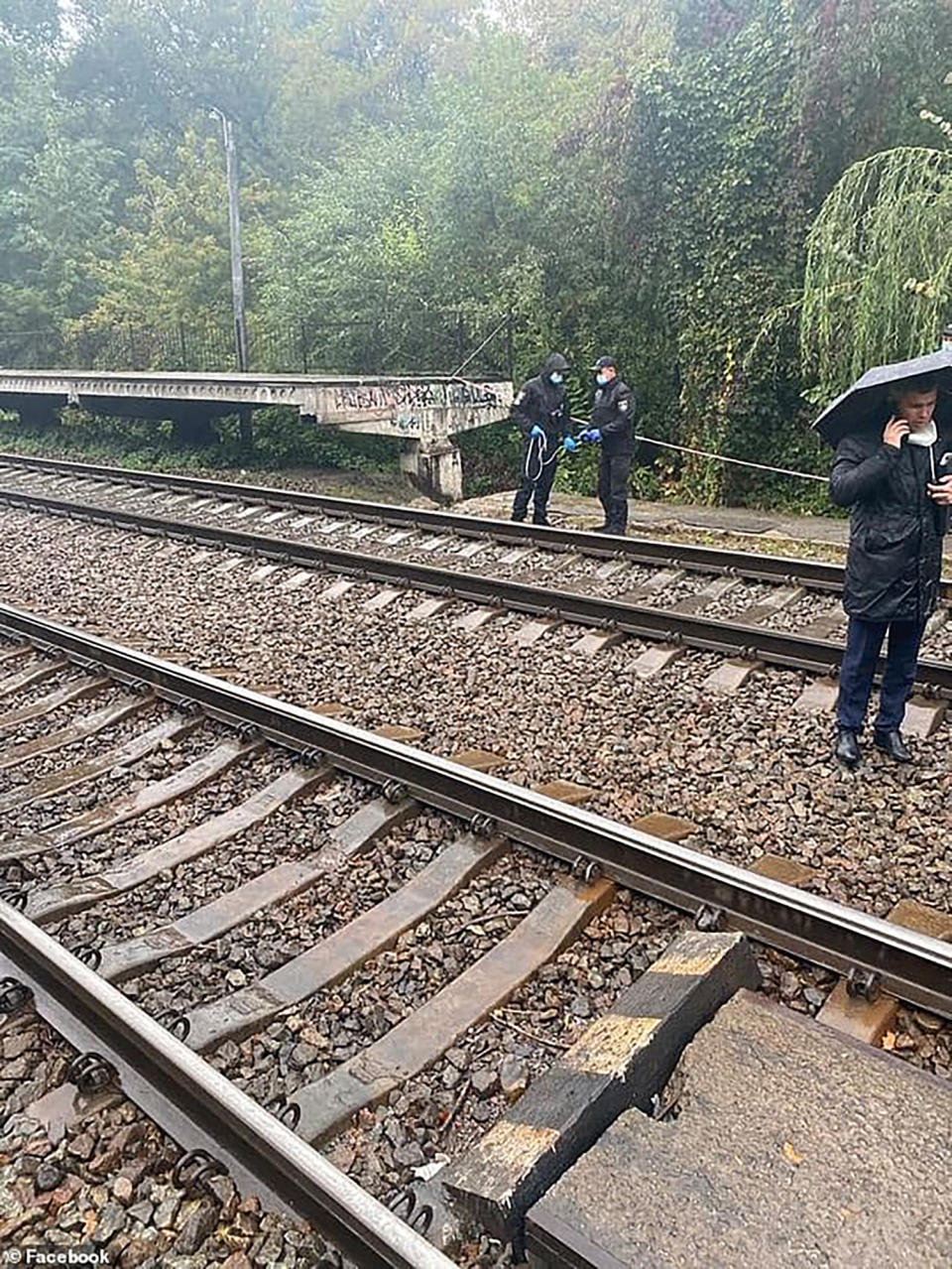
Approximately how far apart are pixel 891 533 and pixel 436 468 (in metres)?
10.9

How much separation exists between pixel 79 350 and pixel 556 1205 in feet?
99.7

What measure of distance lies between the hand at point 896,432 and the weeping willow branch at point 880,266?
740 cm

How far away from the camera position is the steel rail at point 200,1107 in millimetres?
2301

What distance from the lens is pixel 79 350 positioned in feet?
93.4

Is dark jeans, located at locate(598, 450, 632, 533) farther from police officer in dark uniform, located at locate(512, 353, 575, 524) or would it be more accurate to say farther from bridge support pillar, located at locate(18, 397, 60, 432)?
bridge support pillar, located at locate(18, 397, 60, 432)

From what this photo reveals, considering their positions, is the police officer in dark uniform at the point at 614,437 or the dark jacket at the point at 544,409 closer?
the police officer in dark uniform at the point at 614,437

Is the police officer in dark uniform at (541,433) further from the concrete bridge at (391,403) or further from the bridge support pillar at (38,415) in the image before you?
the bridge support pillar at (38,415)

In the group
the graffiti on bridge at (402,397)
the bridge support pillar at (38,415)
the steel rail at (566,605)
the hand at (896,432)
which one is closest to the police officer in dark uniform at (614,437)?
the steel rail at (566,605)

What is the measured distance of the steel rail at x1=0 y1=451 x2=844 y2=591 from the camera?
309 inches

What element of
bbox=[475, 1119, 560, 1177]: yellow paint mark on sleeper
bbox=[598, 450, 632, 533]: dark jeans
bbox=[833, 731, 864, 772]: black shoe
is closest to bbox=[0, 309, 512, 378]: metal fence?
bbox=[598, 450, 632, 533]: dark jeans

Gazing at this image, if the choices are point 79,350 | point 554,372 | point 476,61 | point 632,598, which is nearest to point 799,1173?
point 632,598

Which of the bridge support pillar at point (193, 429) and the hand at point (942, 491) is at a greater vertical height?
the hand at point (942, 491)

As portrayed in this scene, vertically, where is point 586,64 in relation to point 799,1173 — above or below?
above

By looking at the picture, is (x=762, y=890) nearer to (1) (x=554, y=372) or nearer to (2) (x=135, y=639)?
(2) (x=135, y=639)
